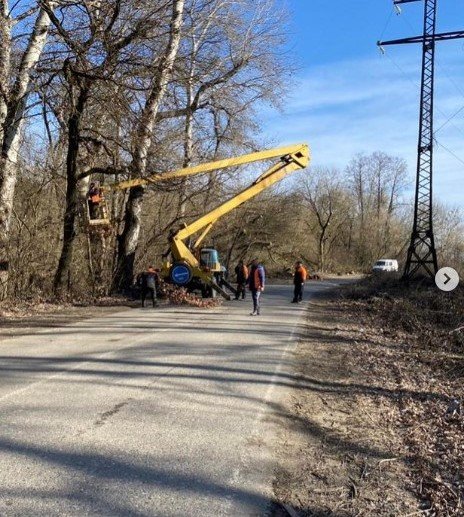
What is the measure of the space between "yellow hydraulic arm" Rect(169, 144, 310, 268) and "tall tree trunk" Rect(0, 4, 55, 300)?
6732 millimetres

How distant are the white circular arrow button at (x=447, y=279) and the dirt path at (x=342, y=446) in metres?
10.9

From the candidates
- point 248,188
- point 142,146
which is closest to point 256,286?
point 142,146

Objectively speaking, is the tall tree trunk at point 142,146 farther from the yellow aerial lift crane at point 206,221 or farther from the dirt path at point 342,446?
the dirt path at point 342,446

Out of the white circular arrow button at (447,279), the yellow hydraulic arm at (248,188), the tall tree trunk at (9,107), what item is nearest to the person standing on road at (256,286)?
the yellow hydraulic arm at (248,188)

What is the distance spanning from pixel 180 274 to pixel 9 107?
8532 millimetres

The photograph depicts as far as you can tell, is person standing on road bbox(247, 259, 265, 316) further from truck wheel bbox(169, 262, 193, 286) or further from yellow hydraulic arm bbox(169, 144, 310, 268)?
yellow hydraulic arm bbox(169, 144, 310, 268)

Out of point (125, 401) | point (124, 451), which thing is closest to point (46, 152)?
point (125, 401)

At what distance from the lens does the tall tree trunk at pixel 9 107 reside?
15.3 m

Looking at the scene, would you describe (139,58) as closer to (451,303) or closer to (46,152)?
(46,152)

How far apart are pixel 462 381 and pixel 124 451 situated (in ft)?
21.8

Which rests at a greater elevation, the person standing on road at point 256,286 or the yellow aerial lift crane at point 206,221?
the yellow aerial lift crane at point 206,221

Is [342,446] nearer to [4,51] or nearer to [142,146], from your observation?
[4,51]

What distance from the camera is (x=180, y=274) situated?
21.8 m

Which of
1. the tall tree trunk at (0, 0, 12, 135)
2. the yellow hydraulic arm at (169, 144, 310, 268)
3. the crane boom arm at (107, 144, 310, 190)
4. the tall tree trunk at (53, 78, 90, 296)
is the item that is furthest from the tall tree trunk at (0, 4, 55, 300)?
the yellow hydraulic arm at (169, 144, 310, 268)
